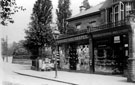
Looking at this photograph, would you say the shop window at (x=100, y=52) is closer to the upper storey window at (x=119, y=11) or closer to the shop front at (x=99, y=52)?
the shop front at (x=99, y=52)

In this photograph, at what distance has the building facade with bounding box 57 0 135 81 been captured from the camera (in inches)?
774

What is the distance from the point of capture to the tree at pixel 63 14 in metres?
32.9

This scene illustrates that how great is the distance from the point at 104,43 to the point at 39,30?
768cm

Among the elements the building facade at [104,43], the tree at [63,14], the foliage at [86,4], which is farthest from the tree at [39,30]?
the foliage at [86,4]

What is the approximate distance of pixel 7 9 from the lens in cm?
1023

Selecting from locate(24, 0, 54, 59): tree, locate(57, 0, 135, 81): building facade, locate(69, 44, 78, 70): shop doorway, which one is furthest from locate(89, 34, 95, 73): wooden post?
locate(24, 0, 54, 59): tree

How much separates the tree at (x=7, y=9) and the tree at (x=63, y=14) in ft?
71.1

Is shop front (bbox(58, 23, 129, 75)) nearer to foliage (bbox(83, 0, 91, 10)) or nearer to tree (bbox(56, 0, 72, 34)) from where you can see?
tree (bbox(56, 0, 72, 34))

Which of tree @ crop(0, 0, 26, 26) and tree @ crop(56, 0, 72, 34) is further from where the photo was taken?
tree @ crop(56, 0, 72, 34)

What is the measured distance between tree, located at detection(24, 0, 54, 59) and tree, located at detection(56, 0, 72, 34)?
651 cm

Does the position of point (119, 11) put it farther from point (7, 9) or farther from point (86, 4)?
point (86, 4)

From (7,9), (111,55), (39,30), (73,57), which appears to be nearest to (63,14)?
(39,30)

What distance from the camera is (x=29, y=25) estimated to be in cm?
2673

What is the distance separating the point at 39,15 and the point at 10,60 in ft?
94.3
